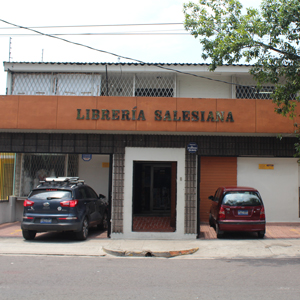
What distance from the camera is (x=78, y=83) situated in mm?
14188

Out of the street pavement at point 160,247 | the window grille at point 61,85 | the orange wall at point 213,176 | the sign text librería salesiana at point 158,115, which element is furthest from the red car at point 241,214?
the window grille at point 61,85

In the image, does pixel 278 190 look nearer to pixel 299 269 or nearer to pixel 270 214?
pixel 270 214

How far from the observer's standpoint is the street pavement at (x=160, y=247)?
885 centimetres

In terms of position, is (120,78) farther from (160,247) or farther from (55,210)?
(160,247)

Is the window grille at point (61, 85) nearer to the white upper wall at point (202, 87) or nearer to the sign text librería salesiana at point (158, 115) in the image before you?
the white upper wall at point (202, 87)

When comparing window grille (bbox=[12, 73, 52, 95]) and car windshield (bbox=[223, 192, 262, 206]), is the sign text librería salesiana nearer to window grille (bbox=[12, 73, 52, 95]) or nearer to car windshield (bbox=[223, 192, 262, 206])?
car windshield (bbox=[223, 192, 262, 206])

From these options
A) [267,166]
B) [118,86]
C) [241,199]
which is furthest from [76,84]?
[267,166]

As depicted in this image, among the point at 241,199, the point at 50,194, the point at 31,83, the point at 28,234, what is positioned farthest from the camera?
the point at 31,83

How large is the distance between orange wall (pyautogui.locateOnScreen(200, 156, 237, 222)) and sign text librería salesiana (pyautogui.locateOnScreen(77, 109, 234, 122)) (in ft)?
12.7

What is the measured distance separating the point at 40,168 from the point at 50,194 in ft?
16.1

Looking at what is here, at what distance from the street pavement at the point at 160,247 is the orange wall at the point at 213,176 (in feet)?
9.93

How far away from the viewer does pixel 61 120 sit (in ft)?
35.1

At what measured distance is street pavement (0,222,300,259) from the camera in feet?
29.0

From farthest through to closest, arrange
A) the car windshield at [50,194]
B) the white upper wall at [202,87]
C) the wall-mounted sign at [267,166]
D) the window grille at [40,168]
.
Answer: the white upper wall at [202,87] < the window grille at [40,168] < the wall-mounted sign at [267,166] < the car windshield at [50,194]
